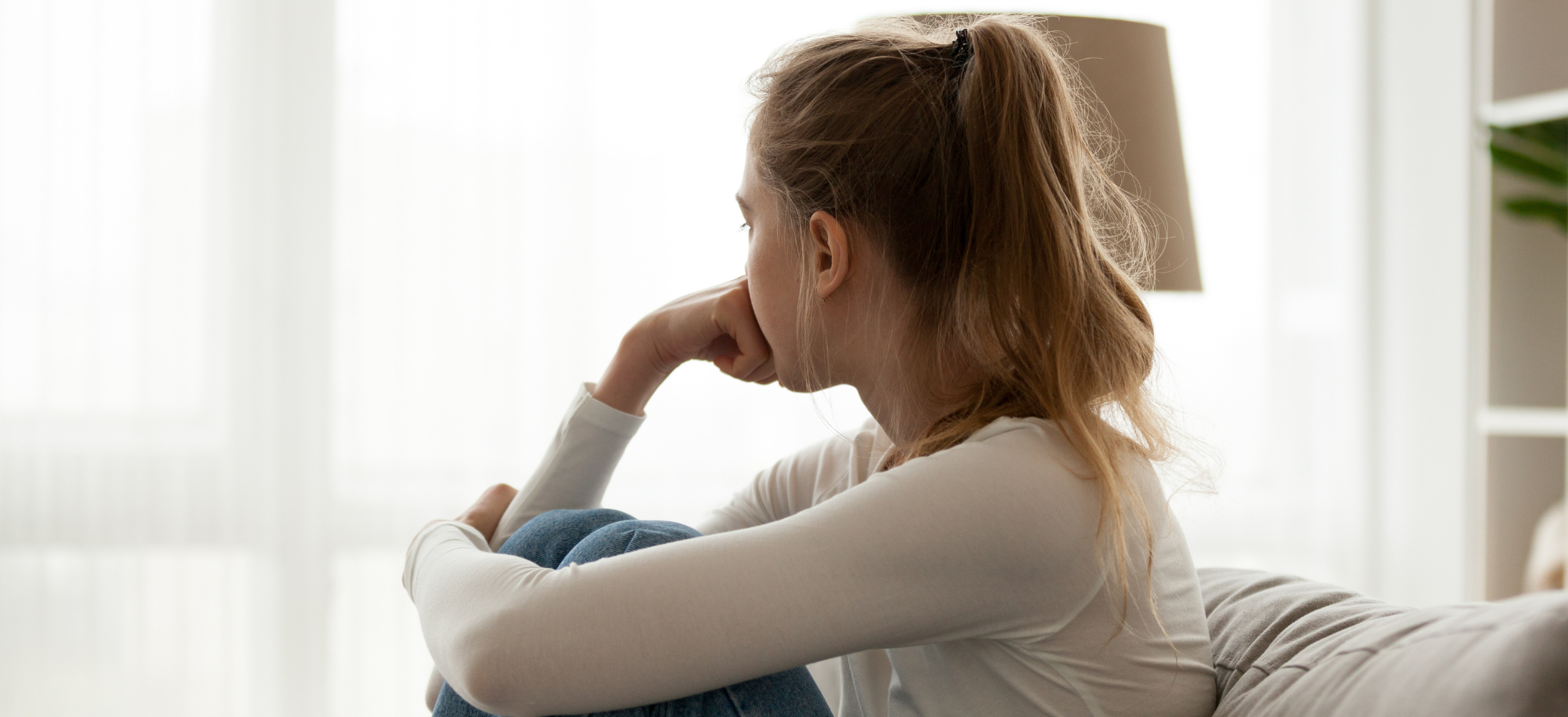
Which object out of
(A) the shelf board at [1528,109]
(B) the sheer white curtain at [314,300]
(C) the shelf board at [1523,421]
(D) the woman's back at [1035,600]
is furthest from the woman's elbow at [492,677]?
(A) the shelf board at [1528,109]

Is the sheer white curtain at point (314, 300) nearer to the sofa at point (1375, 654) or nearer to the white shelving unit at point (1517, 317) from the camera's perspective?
the sofa at point (1375, 654)

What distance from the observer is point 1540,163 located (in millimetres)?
2018

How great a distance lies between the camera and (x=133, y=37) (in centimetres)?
211

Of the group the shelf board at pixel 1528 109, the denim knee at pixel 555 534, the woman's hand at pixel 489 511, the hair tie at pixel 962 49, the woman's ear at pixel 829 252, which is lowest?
the woman's hand at pixel 489 511

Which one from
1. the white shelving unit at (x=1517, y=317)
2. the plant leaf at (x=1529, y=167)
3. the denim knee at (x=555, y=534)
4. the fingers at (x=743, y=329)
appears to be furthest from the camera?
the white shelving unit at (x=1517, y=317)

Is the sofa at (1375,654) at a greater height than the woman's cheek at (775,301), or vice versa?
the woman's cheek at (775,301)

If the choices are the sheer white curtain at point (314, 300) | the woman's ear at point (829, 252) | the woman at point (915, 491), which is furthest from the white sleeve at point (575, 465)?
the sheer white curtain at point (314, 300)

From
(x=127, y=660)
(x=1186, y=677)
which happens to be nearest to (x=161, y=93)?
(x=127, y=660)

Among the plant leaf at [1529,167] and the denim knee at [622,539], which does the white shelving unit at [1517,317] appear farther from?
the denim knee at [622,539]

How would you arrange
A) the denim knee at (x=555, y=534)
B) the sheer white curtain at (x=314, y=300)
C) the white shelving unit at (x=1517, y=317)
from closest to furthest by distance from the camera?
the denim knee at (x=555, y=534)
the sheer white curtain at (x=314, y=300)
the white shelving unit at (x=1517, y=317)

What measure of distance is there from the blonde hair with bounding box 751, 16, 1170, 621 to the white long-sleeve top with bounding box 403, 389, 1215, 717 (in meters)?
0.05

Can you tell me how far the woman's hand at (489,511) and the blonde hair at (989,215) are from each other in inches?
20.0

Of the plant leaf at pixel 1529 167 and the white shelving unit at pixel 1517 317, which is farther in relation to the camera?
the white shelving unit at pixel 1517 317

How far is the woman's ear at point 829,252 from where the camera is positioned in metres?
0.86
